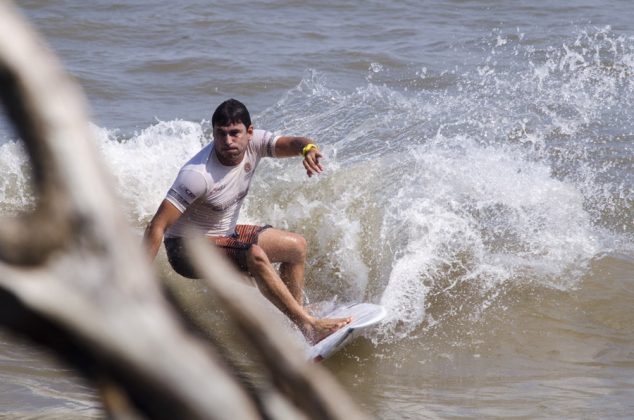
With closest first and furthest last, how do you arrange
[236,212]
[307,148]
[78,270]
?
[78,270] → [307,148] → [236,212]

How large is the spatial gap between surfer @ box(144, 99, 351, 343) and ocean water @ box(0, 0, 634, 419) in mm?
530

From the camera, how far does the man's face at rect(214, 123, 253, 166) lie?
6.08 metres

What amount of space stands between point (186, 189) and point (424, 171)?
117 inches

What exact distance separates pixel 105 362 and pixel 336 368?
5.04m

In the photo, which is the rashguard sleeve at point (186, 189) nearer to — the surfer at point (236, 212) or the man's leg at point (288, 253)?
the surfer at point (236, 212)

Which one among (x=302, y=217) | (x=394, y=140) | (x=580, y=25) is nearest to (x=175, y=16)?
(x=580, y=25)

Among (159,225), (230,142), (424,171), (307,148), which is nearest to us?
(159,225)

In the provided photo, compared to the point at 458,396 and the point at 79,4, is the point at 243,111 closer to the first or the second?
the point at 458,396

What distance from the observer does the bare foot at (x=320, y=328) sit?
20.1ft

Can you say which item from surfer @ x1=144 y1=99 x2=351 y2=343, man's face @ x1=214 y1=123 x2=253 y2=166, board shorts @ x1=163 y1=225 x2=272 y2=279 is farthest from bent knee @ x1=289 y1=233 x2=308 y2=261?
man's face @ x1=214 y1=123 x2=253 y2=166

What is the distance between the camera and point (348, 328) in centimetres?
601

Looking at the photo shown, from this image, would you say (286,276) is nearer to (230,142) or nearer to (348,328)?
(348,328)

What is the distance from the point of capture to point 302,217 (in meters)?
8.57

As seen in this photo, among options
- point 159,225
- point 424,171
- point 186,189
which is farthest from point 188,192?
point 424,171
